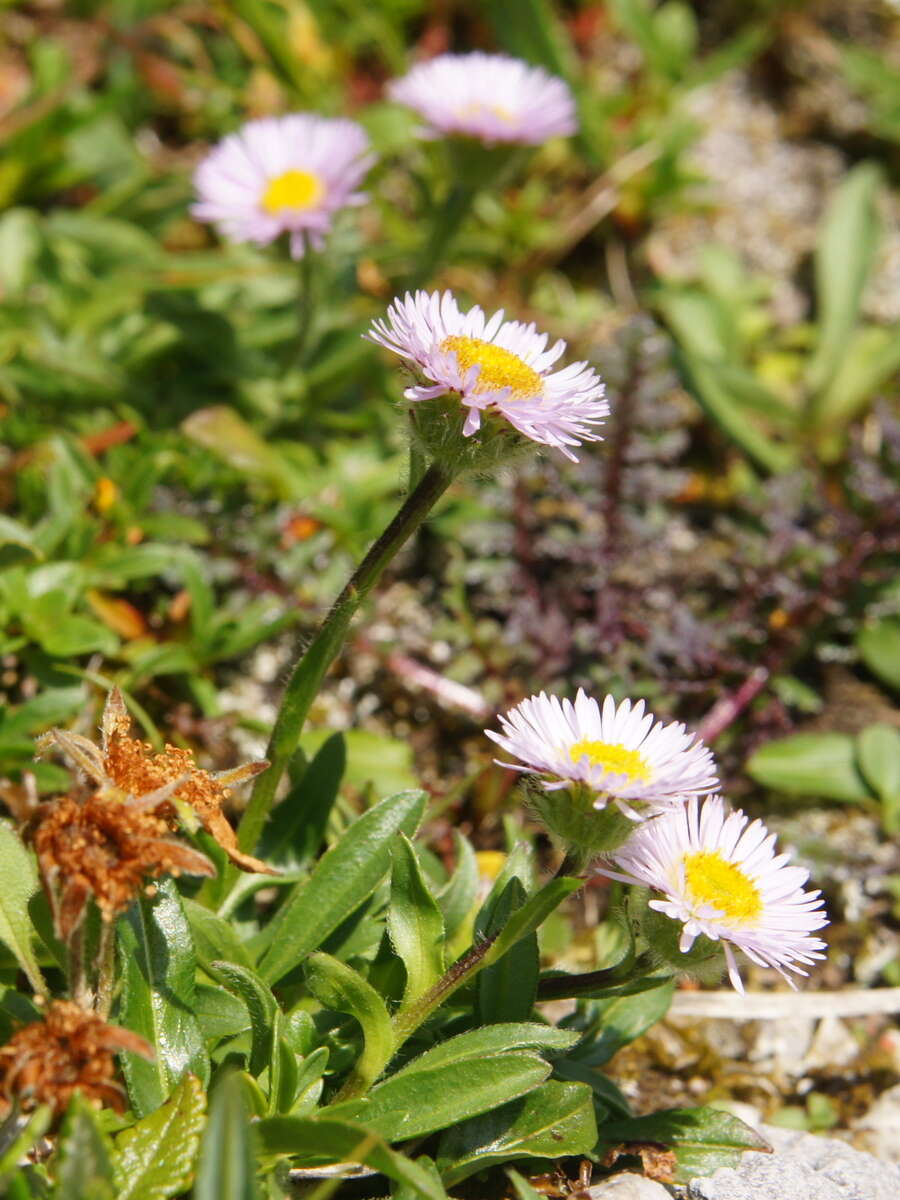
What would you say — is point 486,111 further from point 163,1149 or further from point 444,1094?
point 163,1149

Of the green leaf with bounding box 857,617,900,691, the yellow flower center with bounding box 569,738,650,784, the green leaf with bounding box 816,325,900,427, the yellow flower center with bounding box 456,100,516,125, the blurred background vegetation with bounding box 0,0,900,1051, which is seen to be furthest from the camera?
the green leaf with bounding box 816,325,900,427

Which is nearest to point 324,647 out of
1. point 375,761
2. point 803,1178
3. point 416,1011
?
point 416,1011

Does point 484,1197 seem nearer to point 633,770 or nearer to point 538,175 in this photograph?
point 633,770

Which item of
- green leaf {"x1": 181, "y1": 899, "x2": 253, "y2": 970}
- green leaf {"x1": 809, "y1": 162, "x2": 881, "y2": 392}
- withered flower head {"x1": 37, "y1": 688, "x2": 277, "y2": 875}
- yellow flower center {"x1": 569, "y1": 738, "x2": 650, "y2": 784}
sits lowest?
green leaf {"x1": 181, "y1": 899, "x2": 253, "y2": 970}

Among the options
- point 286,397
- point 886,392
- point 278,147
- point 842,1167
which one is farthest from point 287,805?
point 886,392

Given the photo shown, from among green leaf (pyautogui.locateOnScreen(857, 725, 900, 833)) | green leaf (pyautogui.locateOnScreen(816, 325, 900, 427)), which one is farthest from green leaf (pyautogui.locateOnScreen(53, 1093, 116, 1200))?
green leaf (pyautogui.locateOnScreen(816, 325, 900, 427))

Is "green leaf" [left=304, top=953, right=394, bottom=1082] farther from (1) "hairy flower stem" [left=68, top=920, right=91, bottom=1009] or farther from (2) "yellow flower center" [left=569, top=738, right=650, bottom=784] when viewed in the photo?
(2) "yellow flower center" [left=569, top=738, right=650, bottom=784]

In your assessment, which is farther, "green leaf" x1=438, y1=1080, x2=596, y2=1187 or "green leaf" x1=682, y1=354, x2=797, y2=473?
"green leaf" x1=682, y1=354, x2=797, y2=473
